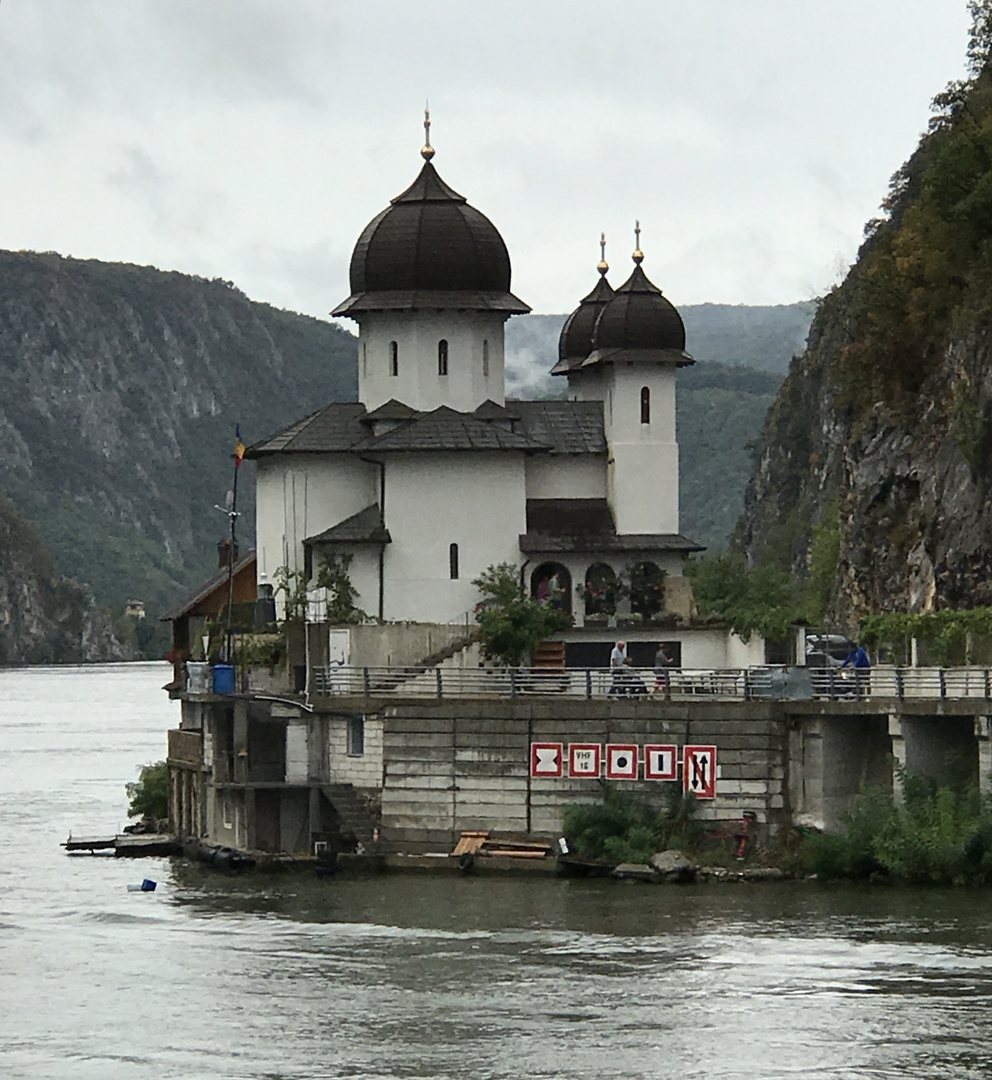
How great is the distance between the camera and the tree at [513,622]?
73.4m

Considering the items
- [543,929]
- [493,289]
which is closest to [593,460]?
[493,289]

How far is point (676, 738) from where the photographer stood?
196 feet

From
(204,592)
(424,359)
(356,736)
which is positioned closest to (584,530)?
(424,359)

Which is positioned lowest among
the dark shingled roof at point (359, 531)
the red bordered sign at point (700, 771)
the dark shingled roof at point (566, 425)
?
the red bordered sign at point (700, 771)

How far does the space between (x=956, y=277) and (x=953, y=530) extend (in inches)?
421

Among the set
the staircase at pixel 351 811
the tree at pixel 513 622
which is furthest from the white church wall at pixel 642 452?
the staircase at pixel 351 811

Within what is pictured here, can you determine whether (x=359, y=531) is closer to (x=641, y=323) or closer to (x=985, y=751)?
(x=641, y=323)

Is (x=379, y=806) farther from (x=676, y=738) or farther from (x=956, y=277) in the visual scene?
(x=956, y=277)

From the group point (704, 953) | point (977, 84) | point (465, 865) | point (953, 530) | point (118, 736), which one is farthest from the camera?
point (118, 736)

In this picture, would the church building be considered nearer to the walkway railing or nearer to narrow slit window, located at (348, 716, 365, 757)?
the walkway railing

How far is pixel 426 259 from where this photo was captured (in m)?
83.6

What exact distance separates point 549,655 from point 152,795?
13.6 metres

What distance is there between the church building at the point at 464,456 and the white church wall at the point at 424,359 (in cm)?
4

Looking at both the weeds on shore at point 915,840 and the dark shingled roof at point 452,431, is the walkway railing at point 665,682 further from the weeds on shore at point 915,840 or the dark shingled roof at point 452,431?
the dark shingled roof at point 452,431
